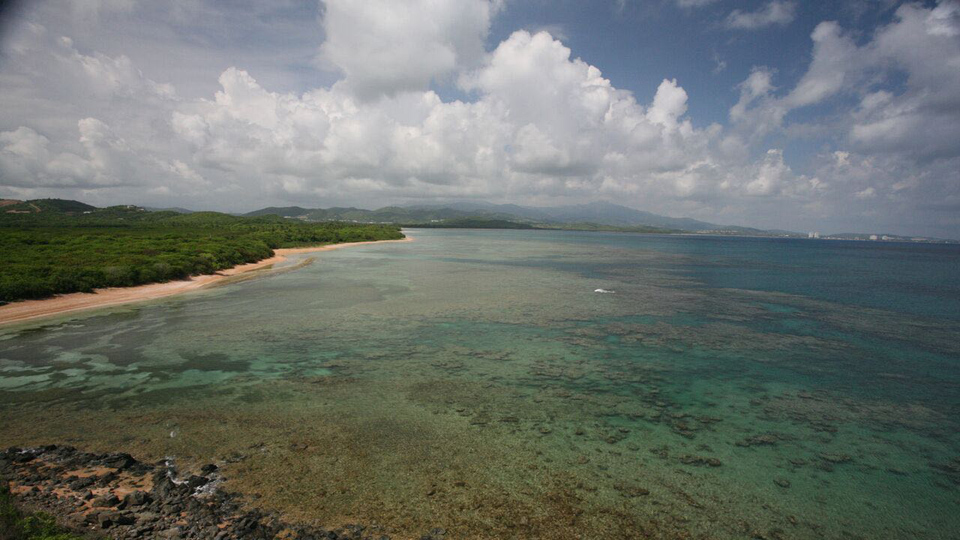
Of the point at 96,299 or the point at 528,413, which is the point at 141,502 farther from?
the point at 96,299

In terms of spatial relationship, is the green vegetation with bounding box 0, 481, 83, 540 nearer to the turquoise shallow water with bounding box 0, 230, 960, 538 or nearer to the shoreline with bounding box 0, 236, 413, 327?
the turquoise shallow water with bounding box 0, 230, 960, 538

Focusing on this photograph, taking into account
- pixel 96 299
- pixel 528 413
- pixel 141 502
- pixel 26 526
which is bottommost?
pixel 96 299

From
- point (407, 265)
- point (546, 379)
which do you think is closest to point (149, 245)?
point (407, 265)

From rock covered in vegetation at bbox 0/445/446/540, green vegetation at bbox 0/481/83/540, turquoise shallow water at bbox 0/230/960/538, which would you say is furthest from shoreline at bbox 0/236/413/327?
green vegetation at bbox 0/481/83/540

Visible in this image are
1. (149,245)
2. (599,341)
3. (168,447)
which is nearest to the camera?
(168,447)

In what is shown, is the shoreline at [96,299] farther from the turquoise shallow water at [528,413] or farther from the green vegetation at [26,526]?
the green vegetation at [26,526]

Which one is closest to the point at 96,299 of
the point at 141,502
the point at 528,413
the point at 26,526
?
the point at 141,502

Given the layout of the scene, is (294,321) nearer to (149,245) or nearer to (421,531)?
(421,531)
